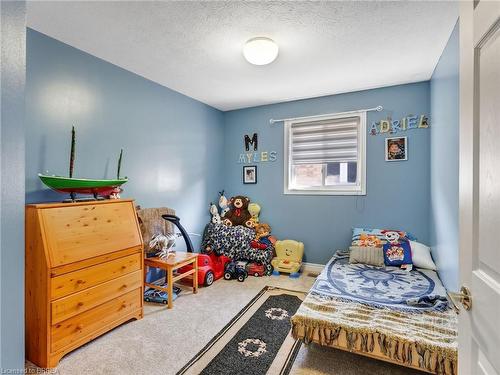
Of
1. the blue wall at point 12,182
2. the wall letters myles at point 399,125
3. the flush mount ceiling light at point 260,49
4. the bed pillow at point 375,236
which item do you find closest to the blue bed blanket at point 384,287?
the bed pillow at point 375,236

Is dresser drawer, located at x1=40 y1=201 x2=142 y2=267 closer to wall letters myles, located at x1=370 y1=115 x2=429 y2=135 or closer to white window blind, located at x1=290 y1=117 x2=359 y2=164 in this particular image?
white window blind, located at x1=290 y1=117 x2=359 y2=164

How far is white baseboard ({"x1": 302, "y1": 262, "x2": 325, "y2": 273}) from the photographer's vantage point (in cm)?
359

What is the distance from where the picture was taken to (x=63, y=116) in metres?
2.21

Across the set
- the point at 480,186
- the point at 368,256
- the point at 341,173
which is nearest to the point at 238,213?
the point at 341,173

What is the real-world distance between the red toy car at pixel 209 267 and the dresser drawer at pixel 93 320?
750 millimetres

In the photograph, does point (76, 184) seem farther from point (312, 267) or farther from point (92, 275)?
point (312, 267)

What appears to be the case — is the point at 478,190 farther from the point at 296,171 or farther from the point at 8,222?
the point at 296,171

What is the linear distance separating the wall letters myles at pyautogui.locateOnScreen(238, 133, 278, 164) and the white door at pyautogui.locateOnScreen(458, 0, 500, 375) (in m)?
3.15

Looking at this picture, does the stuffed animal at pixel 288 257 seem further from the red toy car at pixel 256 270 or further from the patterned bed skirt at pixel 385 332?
the patterned bed skirt at pixel 385 332

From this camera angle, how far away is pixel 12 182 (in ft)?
2.54

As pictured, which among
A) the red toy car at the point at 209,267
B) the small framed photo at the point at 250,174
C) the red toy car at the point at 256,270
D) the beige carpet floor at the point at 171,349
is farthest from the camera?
the small framed photo at the point at 250,174

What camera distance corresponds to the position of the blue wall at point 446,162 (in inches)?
76.7

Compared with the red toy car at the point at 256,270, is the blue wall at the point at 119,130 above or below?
above

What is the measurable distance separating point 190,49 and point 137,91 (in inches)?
36.0
